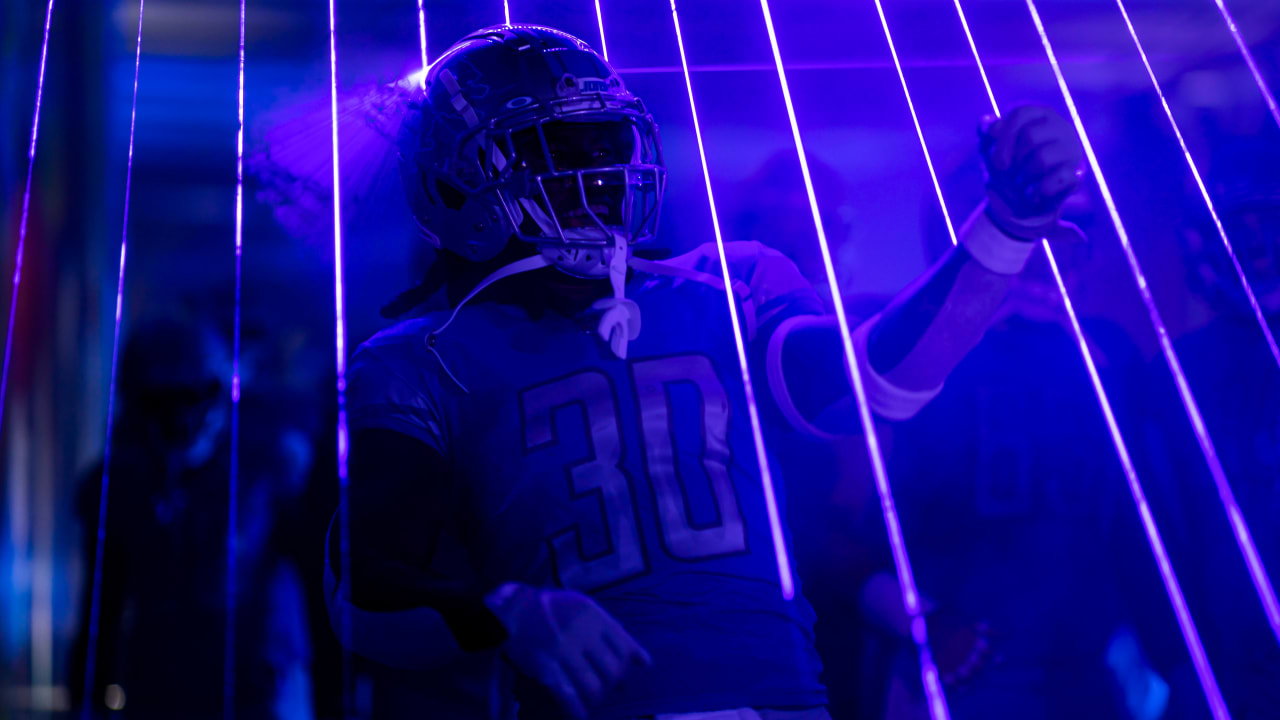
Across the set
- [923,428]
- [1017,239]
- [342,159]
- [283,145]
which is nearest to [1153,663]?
[923,428]

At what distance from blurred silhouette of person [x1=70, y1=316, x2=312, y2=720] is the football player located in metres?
0.53

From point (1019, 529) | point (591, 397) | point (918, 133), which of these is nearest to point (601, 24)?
point (918, 133)

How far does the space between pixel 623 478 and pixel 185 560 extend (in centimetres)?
89

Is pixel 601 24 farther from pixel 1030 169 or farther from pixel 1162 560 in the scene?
pixel 1162 560

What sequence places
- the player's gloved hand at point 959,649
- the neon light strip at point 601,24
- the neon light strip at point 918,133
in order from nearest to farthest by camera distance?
the player's gloved hand at point 959,649 → the neon light strip at point 601,24 → the neon light strip at point 918,133

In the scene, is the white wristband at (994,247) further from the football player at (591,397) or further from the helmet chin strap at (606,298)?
the helmet chin strap at (606,298)

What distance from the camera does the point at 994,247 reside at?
1156mm

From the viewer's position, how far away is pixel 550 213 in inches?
50.6

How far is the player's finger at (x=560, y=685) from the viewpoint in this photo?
3.47 feet

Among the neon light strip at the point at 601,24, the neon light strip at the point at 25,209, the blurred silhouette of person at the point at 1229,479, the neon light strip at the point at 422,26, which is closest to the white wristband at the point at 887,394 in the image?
the blurred silhouette of person at the point at 1229,479

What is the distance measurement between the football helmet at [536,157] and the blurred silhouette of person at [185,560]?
2.08 feet

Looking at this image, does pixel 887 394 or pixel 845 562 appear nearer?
pixel 887 394

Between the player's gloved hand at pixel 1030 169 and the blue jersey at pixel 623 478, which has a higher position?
the player's gloved hand at pixel 1030 169

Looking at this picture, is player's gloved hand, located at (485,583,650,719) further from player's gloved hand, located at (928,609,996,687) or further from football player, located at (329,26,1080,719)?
player's gloved hand, located at (928,609,996,687)
